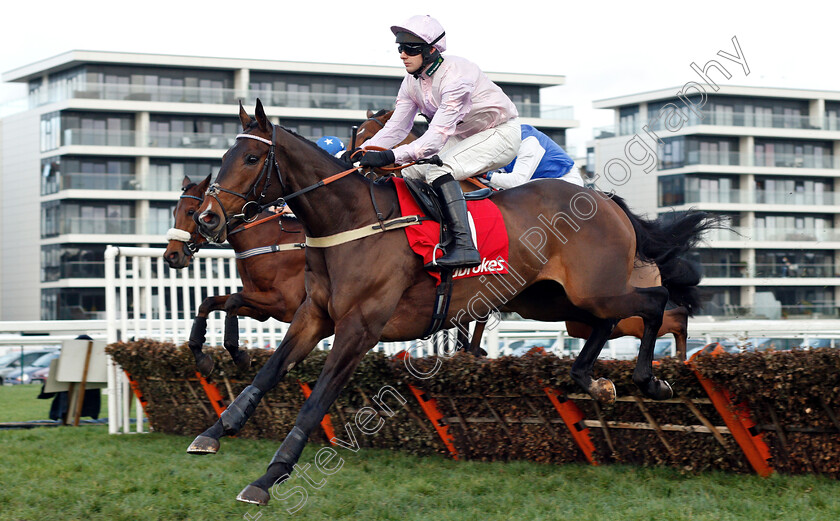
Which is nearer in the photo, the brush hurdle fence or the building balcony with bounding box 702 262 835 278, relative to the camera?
the brush hurdle fence

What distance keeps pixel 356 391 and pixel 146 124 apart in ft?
118

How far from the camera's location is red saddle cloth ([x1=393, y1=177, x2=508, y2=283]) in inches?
187

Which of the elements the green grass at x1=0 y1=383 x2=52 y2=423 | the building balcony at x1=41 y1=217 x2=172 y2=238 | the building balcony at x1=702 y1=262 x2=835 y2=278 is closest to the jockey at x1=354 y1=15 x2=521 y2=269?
the green grass at x1=0 y1=383 x2=52 y2=423

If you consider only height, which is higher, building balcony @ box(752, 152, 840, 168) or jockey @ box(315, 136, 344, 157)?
building balcony @ box(752, 152, 840, 168)

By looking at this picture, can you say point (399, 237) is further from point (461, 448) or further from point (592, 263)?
point (461, 448)

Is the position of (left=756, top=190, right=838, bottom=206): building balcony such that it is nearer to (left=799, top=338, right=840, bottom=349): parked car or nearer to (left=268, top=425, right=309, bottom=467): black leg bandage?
(left=799, top=338, right=840, bottom=349): parked car

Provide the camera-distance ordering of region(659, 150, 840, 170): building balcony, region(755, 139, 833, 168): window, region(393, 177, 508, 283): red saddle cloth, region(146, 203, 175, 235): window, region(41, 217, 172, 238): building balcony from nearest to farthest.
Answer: region(393, 177, 508, 283): red saddle cloth < region(41, 217, 172, 238): building balcony < region(146, 203, 175, 235): window < region(659, 150, 840, 170): building balcony < region(755, 139, 833, 168): window

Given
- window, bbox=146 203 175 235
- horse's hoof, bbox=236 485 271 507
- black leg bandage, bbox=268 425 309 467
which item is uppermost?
window, bbox=146 203 175 235

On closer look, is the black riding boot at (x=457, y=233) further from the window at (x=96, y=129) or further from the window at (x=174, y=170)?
the window at (x=96, y=129)

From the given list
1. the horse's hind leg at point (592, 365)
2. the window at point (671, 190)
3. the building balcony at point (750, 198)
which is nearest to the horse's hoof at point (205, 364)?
the horse's hind leg at point (592, 365)

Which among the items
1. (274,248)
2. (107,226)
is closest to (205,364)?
(274,248)

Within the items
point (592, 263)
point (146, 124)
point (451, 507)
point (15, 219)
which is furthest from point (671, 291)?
point (15, 219)

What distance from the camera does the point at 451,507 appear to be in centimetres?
468

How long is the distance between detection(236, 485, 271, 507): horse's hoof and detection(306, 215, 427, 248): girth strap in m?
1.23
